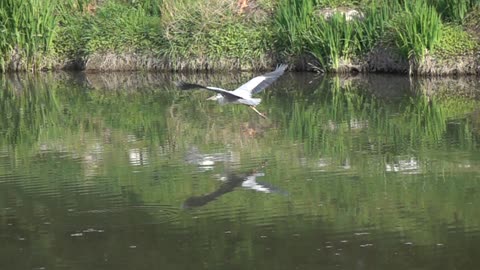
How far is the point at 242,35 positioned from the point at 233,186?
907 centimetres

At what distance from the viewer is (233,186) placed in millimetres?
9188

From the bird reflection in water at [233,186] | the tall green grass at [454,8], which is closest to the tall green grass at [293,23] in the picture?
the tall green grass at [454,8]

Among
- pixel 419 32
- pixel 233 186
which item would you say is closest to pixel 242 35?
pixel 419 32

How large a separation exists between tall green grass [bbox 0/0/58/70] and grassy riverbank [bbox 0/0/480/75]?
0.02 metres

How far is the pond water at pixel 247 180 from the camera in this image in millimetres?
7191

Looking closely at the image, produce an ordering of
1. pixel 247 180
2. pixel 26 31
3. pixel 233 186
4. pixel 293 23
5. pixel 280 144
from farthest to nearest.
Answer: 1. pixel 26 31
2. pixel 293 23
3. pixel 280 144
4. pixel 247 180
5. pixel 233 186

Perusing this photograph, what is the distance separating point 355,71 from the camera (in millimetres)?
17141

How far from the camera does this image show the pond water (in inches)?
283

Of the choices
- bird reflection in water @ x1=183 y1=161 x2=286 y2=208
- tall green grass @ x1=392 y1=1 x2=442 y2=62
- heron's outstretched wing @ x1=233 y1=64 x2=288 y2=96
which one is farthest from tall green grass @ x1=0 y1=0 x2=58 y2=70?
bird reflection in water @ x1=183 y1=161 x2=286 y2=208

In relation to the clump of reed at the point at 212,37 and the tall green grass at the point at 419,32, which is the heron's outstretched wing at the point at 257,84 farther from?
the clump of reed at the point at 212,37

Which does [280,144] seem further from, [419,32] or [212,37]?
[212,37]

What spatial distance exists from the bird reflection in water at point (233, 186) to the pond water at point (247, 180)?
3 cm

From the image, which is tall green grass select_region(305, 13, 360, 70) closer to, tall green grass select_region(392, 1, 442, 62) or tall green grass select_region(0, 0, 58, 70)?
tall green grass select_region(392, 1, 442, 62)

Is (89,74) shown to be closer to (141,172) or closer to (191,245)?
(141,172)
